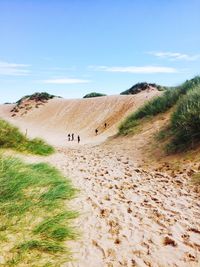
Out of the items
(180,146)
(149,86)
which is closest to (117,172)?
(180,146)

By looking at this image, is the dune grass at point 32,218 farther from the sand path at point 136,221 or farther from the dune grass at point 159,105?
the dune grass at point 159,105

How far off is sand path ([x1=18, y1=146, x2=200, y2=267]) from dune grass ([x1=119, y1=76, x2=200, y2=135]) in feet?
33.9

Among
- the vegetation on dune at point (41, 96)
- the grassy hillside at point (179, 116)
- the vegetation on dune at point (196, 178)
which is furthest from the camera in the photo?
the vegetation on dune at point (41, 96)

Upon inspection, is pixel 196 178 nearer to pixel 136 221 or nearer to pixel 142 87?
pixel 136 221

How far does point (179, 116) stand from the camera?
1196cm

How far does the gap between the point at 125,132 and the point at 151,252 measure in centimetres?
1419

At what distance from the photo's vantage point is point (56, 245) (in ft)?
12.6

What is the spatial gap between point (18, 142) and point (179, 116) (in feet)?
18.9

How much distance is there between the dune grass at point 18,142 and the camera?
448 inches

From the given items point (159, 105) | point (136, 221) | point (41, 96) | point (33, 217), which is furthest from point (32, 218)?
point (41, 96)

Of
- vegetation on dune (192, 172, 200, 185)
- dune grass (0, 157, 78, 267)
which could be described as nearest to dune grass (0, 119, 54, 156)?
dune grass (0, 157, 78, 267)

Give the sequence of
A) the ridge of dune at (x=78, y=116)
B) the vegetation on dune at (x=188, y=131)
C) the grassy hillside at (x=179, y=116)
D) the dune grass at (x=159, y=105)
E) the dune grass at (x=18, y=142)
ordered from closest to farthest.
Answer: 1. the vegetation on dune at (x=188, y=131)
2. the grassy hillside at (x=179, y=116)
3. the dune grass at (x=18, y=142)
4. the dune grass at (x=159, y=105)
5. the ridge of dune at (x=78, y=116)

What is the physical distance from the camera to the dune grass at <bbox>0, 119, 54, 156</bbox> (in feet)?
37.3

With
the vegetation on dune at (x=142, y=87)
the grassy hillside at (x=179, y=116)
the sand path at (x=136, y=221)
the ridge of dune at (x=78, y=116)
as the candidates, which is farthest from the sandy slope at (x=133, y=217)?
the vegetation on dune at (x=142, y=87)
